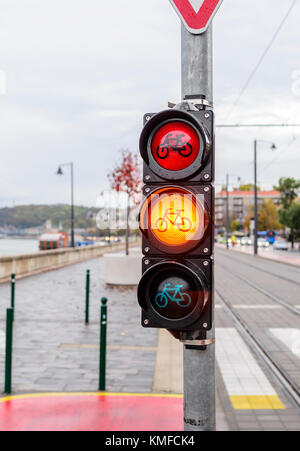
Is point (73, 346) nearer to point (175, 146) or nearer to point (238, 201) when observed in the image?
point (175, 146)

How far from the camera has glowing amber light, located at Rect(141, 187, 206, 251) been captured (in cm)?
237

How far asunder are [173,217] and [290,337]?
7013 millimetres

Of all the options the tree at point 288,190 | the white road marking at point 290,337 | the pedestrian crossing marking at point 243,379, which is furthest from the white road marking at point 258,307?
the tree at point 288,190

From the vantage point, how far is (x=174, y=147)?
→ 2457 millimetres

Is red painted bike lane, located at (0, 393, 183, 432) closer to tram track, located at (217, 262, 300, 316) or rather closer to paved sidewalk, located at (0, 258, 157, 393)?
paved sidewalk, located at (0, 258, 157, 393)

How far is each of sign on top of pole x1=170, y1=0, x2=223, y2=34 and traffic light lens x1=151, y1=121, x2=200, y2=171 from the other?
0.55 meters

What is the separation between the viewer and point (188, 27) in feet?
8.46

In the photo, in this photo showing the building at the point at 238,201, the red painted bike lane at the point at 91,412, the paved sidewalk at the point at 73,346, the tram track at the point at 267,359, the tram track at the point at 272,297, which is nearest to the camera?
the red painted bike lane at the point at 91,412

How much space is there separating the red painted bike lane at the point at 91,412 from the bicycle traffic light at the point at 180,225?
8.13 feet

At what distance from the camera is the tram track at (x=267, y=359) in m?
5.69

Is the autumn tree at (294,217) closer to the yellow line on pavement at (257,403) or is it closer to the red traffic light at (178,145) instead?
the yellow line on pavement at (257,403)

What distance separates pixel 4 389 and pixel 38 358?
4.61 feet

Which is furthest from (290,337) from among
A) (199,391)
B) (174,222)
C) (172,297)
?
(174,222)

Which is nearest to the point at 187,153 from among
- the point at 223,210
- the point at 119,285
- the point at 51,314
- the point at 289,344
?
the point at 289,344
